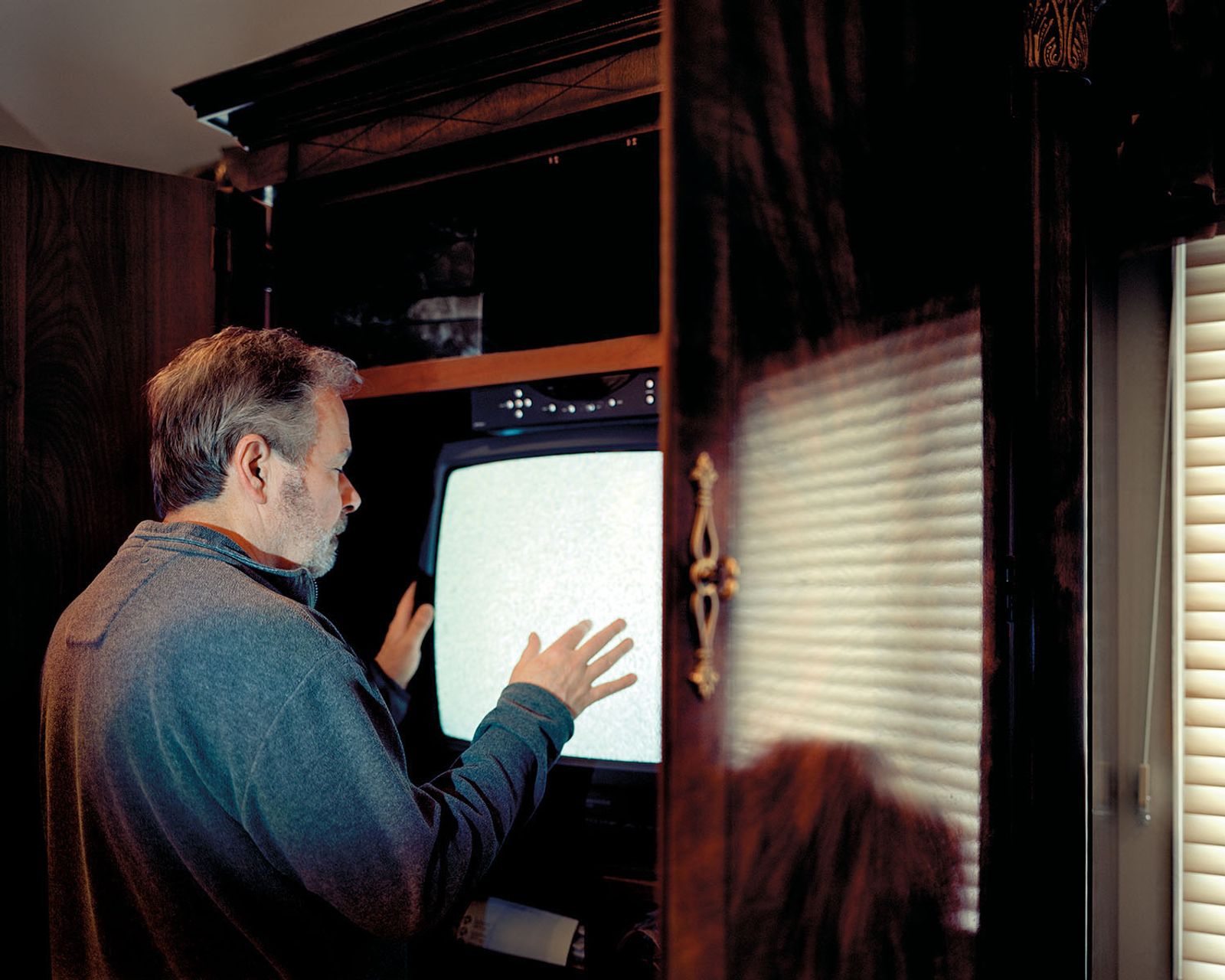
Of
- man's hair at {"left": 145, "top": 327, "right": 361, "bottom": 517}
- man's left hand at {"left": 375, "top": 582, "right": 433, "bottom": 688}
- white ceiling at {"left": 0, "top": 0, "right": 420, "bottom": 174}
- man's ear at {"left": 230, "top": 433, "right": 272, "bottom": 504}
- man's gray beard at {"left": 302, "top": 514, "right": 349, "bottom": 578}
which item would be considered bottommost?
man's left hand at {"left": 375, "top": 582, "right": 433, "bottom": 688}

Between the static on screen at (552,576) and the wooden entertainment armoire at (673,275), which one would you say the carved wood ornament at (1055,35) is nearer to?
the wooden entertainment armoire at (673,275)

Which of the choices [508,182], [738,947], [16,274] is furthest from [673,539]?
[16,274]

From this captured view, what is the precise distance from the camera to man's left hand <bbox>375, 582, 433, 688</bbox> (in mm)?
1545

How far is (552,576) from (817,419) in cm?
66

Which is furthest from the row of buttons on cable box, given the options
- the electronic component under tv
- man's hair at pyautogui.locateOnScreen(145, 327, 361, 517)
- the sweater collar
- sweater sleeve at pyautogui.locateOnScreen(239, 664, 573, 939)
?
sweater sleeve at pyautogui.locateOnScreen(239, 664, 573, 939)

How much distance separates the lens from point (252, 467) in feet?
4.07

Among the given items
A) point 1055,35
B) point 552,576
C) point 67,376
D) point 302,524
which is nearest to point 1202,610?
point 1055,35

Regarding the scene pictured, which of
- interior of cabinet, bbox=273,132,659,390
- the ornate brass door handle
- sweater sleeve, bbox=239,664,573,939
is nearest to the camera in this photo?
the ornate brass door handle

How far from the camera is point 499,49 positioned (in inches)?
51.4

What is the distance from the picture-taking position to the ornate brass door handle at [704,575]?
2.43 ft

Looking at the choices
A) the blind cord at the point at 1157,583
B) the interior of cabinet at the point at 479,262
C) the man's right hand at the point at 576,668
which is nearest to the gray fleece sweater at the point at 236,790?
the man's right hand at the point at 576,668

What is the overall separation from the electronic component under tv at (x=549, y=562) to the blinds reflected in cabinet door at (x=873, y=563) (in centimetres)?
41

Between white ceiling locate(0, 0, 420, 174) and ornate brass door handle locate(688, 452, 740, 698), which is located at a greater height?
white ceiling locate(0, 0, 420, 174)

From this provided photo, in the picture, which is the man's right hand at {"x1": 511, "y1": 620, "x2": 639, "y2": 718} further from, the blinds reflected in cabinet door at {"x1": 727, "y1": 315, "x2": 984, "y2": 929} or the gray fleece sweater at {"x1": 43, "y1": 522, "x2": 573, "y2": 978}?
the blinds reflected in cabinet door at {"x1": 727, "y1": 315, "x2": 984, "y2": 929}
